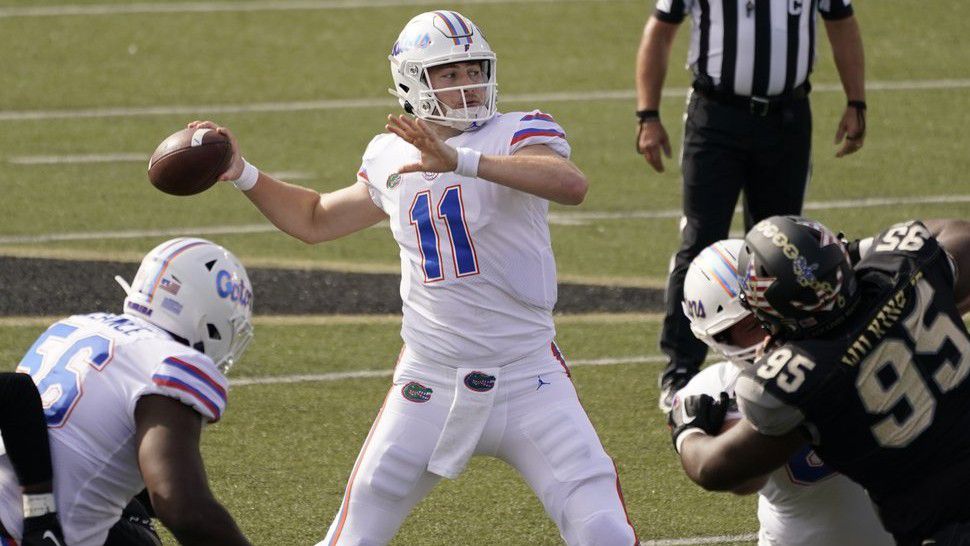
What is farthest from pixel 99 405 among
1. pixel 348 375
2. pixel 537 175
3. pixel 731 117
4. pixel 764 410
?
pixel 731 117

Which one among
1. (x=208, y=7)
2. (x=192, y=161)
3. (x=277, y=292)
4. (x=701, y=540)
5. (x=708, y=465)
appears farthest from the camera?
(x=208, y=7)

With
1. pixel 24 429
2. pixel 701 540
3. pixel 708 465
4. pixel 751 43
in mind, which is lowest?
pixel 701 540

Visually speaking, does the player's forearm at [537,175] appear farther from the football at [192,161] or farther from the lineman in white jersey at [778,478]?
the football at [192,161]

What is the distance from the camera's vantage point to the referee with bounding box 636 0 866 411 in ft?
21.3

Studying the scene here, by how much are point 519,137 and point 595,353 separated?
3.22m

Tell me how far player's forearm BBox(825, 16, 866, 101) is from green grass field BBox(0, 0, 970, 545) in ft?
4.93

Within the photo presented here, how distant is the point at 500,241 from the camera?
14.0ft

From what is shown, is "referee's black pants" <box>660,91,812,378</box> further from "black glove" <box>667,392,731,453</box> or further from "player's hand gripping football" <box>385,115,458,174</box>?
"black glove" <box>667,392,731,453</box>

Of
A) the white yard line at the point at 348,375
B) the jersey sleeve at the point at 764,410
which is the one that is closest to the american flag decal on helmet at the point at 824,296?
the jersey sleeve at the point at 764,410

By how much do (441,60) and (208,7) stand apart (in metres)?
11.6

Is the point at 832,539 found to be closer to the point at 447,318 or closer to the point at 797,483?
the point at 797,483

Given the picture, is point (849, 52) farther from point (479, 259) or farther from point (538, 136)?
point (479, 259)

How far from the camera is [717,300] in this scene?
418cm

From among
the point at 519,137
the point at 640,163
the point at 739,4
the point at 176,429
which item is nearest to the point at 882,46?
the point at 640,163
